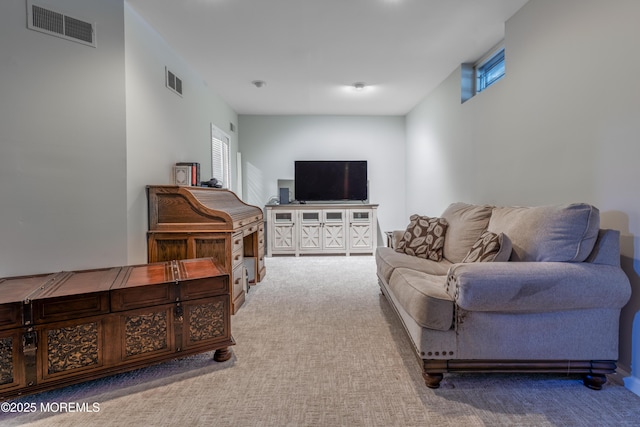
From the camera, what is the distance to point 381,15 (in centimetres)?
261

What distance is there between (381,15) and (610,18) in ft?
4.86

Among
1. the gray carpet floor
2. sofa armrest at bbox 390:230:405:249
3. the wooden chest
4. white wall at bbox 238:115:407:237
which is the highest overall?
white wall at bbox 238:115:407:237

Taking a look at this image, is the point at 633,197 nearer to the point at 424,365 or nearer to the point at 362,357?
the point at 424,365

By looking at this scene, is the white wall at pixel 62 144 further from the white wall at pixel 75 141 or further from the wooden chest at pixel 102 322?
the wooden chest at pixel 102 322

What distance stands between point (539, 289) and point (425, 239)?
1.36 meters

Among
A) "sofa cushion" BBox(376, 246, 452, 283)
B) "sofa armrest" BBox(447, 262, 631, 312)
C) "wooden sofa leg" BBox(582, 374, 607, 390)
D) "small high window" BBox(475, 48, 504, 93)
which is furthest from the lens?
"small high window" BBox(475, 48, 504, 93)

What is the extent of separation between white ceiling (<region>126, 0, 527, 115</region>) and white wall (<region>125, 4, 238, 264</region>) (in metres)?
0.15

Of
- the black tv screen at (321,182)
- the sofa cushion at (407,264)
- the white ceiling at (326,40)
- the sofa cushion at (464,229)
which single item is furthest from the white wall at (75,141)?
the black tv screen at (321,182)

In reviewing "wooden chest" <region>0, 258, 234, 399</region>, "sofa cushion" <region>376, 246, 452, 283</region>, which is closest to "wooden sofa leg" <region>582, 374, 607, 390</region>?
"sofa cushion" <region>376, 246, 452, 283</region>

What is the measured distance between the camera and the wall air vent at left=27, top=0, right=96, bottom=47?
2.05 m

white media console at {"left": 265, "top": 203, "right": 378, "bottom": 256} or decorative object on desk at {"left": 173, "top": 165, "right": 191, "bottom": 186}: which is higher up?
decorative object on desk at {"left": 173, "top": 165, "right": 191, "bottom": 186}

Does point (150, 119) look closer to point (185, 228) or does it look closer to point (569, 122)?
point (185, 228)

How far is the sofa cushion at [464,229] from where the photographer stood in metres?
2.60

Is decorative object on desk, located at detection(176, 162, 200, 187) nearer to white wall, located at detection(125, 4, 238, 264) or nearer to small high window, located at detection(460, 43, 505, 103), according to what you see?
white wall, located at detection(125, 4, 238, 264)
